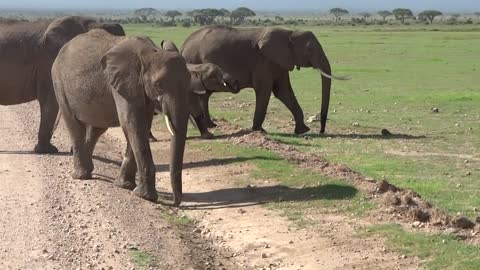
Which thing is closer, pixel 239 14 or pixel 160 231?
pixel 160 231

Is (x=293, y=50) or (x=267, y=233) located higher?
(x=293, y=50)

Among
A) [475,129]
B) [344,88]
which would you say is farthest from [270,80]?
[344,88]

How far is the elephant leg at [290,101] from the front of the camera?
66.8 ft

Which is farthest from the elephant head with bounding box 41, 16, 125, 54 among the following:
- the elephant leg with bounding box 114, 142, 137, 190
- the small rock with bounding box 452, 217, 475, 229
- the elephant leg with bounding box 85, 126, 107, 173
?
the small rock with bounding box 452, 217, 475, 229

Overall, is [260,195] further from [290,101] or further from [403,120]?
[403,120]

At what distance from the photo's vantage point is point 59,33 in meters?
16.8

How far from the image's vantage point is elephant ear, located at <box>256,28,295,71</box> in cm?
2045

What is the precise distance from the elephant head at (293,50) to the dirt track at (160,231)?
6509mm

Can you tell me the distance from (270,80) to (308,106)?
4938 mm

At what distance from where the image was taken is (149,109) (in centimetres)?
1243

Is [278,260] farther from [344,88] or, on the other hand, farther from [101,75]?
[344,88]

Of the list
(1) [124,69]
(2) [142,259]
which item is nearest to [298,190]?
(1) [124,69]

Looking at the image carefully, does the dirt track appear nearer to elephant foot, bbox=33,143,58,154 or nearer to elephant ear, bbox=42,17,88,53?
elephant foot, bbox=33,143,58,154

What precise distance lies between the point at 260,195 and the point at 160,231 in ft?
8.05
